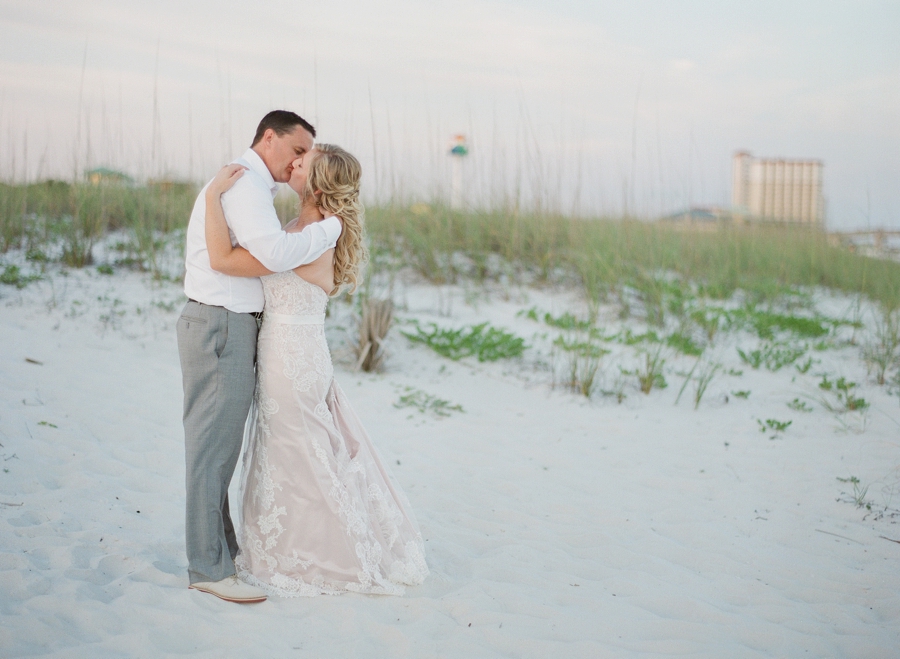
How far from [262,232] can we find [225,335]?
40 centimetres

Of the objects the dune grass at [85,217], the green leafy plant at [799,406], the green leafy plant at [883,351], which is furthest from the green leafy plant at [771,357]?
the dune grass at [85,217]

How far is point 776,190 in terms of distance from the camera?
1088cm

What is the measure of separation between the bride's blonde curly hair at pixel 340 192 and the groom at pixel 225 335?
0.29 ft

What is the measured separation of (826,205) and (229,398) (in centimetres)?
949

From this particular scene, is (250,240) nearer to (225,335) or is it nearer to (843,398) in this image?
(225,335)

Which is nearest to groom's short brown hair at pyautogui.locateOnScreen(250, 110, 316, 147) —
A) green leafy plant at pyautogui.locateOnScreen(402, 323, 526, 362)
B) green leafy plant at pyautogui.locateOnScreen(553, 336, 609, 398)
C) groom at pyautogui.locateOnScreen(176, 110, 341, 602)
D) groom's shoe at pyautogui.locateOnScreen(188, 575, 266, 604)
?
groom at pyautogui.locateOnScreen(176, 110, 341, 602)

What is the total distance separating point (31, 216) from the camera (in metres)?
7.05

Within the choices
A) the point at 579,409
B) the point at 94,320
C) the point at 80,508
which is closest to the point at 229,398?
the point at 80,508

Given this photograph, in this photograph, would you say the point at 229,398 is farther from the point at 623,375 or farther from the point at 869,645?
the point at 623,375

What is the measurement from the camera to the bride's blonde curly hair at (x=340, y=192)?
7.93 ft

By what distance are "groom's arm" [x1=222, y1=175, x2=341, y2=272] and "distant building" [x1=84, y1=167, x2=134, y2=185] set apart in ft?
19.0

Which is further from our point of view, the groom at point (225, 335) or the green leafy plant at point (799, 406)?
the green leafy plant at point (799, 406)

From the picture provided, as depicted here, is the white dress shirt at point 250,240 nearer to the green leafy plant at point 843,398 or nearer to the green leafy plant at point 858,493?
the green leafy plant at point 858,493

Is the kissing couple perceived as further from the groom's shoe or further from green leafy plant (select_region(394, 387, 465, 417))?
green leafy plant (select_region(394, 387, 465, 417))
